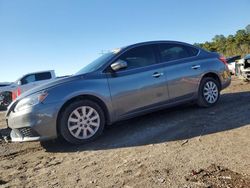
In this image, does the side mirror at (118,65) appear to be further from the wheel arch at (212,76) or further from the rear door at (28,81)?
the rear door at (28,81)

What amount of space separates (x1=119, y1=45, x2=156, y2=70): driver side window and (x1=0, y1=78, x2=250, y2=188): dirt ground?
47.4 inches

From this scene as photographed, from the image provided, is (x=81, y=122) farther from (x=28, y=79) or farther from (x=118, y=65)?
(x=28, y=79)

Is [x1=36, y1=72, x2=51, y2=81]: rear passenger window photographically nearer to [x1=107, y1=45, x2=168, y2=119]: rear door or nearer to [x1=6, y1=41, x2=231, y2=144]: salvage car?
[x1=6, y1=41, x2=231, y2=144]: salvage car

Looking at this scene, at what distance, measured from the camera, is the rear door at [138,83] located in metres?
5.90

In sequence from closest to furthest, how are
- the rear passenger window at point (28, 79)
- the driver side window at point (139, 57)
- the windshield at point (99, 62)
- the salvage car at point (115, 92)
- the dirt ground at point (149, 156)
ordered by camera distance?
the dirt ground at point (149, 156), the salvage car at point (115, 92), the windshield at point (99, 62), the driver side window at point (139, 57), the rear passenger window at point (28, 79)

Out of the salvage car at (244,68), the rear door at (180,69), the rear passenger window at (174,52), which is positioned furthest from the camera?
the salvage car at (244,68)

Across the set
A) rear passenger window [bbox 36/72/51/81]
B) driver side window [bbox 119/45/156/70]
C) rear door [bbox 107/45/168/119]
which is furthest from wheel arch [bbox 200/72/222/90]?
rear passenger window [bbox 36/72/51/81]

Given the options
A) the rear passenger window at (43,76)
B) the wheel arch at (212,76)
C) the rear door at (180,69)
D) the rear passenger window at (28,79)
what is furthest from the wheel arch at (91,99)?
the rear passenger window at (43,76)

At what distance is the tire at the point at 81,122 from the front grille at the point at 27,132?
0.43 m

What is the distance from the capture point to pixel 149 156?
446 centimetres

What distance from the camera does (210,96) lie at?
288 inches

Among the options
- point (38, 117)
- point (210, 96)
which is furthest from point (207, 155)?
point (210, 96)

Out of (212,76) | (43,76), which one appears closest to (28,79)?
A: (43,76)

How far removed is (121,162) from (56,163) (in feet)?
3.40
